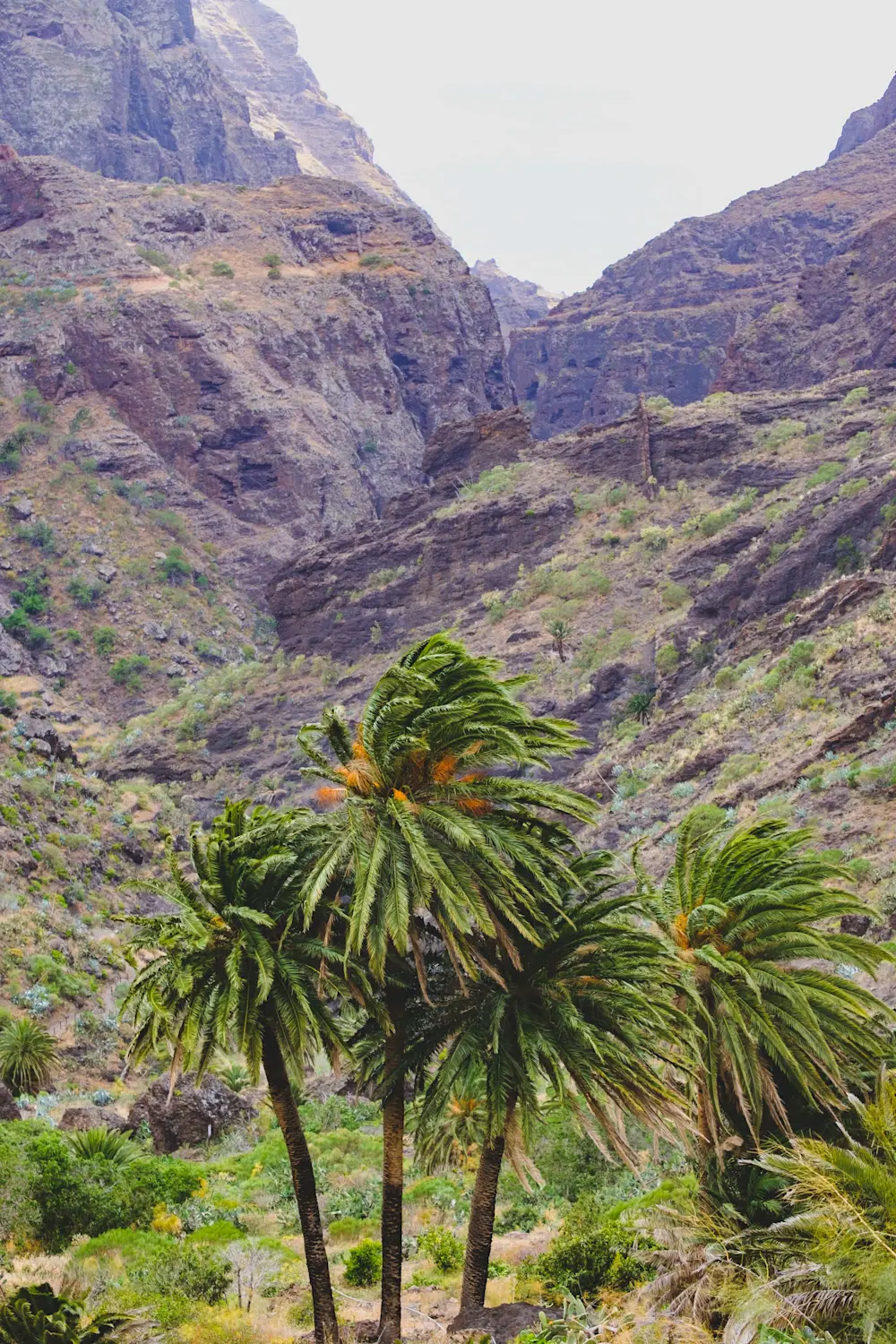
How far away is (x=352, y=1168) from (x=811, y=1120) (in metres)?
15.9

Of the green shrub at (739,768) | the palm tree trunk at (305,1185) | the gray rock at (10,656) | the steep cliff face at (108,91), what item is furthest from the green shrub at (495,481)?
the steep cliff face at (108,91)

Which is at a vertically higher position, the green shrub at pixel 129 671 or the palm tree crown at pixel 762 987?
the green shrub at pixel 129 671

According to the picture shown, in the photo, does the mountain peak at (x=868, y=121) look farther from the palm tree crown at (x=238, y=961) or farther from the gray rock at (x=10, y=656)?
the palm tree crown at (x=238, y=961)

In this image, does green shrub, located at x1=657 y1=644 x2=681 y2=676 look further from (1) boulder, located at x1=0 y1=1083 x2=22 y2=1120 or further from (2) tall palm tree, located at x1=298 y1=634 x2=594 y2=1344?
(2) tall palm tree, located at x1=298 y1=634 x2=594 y2=1344

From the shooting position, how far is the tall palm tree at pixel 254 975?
14.1 metres

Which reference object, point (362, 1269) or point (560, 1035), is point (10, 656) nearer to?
point (362, 1269)

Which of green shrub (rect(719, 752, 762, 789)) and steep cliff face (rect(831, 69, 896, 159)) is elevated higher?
steep cliff face (rect(831, 69, 896, 159))

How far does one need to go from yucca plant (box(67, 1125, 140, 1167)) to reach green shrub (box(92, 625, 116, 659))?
2515 inches

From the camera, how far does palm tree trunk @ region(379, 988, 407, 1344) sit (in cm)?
1505

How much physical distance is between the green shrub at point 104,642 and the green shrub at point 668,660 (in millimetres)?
45969

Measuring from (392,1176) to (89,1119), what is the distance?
50.6 ft

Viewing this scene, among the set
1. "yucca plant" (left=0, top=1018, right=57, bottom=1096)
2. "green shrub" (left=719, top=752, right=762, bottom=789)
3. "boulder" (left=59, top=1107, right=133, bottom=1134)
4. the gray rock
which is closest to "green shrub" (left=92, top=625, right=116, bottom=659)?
the gray rock

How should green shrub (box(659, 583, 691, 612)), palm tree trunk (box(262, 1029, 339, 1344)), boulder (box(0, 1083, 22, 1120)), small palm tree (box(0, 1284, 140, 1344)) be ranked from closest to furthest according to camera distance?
1. small palm tree (box(0, 1284, 140, 1344))
2. palm tree trunk (box(262, 1029, 339, 1344))
3. boulder (box(0, 1083, 22, 1120))
4. green shrub (box(659, 583, 691, 612))

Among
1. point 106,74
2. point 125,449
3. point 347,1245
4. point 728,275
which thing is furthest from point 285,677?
point 106,74
